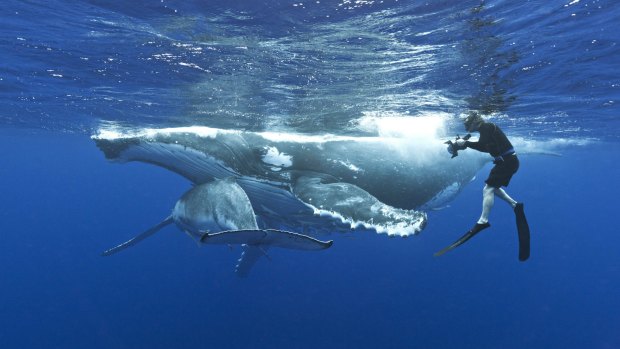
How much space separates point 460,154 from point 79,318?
105 feet

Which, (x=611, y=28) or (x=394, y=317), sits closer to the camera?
(x=611, y=28)

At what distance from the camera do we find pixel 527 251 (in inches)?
254

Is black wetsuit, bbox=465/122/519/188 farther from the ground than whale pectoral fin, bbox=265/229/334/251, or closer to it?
farther from the ground

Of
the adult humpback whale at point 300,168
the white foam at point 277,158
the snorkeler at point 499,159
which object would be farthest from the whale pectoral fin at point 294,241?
the white foam at point 277,158

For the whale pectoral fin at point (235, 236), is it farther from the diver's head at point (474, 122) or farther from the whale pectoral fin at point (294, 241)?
the diver's head at point (474, 122)

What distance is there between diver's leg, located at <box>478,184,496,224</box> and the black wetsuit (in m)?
0.12

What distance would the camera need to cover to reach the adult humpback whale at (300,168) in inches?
268

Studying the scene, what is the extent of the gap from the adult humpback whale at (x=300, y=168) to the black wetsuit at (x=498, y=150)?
1.95 meters

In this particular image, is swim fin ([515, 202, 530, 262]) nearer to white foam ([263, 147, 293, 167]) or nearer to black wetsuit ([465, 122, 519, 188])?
black wetsuit ([465, 122, 519, 188])

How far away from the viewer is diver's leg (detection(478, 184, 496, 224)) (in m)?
6.03

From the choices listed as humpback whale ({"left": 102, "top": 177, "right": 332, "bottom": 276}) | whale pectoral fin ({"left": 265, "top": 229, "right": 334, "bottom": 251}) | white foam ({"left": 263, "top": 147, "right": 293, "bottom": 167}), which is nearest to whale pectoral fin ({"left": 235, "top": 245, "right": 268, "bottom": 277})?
white foam ({"left": 263, "top": 147, "right": 293, "bottom": 167})

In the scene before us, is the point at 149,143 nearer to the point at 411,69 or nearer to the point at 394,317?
the point at 411,69

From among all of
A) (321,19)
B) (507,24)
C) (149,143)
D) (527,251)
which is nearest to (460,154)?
(507,24)

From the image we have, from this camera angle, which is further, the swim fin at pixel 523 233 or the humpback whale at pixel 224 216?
the swim fin at pixel 523 233
